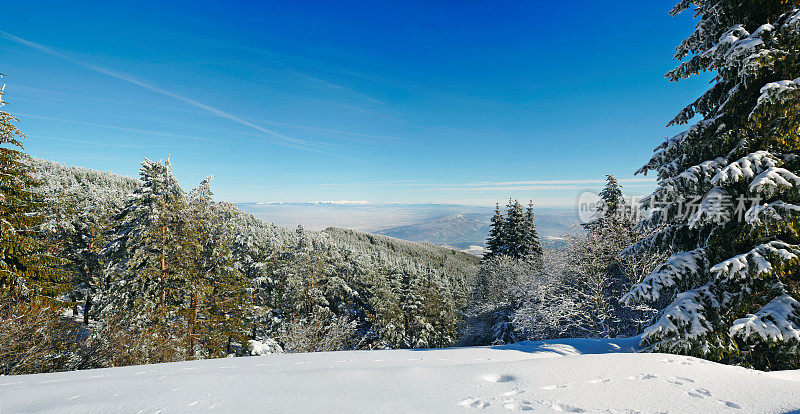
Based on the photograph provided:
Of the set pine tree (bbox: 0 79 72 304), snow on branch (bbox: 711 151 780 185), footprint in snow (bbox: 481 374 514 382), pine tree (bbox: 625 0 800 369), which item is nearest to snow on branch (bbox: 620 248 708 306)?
pine tree (bbox: 625 0 800 369)

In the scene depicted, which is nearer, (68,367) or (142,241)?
(68,367)

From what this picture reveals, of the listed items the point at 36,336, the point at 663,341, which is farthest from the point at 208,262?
the point at 663,341

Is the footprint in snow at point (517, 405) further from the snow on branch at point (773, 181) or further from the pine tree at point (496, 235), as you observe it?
the pine tree at point (496, 235)

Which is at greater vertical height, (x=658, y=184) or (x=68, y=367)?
(x=658, y=184)

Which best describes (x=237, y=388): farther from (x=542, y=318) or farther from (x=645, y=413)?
(x=542, y=318)

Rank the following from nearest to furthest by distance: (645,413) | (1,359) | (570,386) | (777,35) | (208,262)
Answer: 1. (645,413)
2. (570,386)
3. (777,35)
4. (1,359)
5. (208,262)

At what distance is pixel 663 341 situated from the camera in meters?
5.94

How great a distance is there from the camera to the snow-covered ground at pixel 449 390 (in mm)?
3609

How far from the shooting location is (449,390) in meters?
4.12

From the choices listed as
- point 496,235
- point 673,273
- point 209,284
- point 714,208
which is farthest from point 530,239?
point 209,284

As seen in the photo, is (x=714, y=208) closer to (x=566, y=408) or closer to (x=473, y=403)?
(x=566, y=408)

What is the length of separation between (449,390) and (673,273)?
5625 millimetres

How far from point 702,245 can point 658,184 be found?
1794 mm

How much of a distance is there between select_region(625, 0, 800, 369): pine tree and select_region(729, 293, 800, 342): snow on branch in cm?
2
